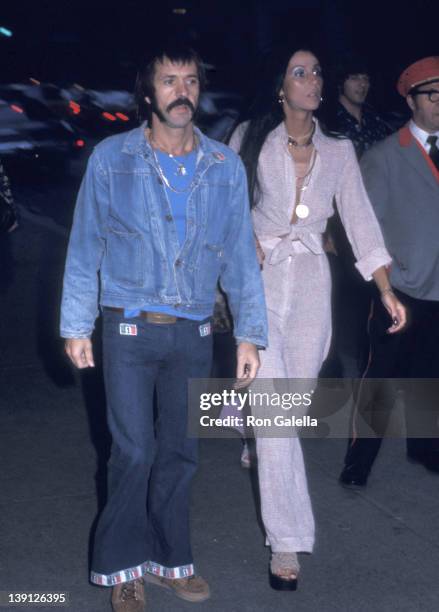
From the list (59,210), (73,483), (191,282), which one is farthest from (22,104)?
(191,282)

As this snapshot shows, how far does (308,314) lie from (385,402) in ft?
3.80

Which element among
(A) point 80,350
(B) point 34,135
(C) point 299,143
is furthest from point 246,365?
(B) point 34,135

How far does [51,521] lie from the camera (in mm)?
5473

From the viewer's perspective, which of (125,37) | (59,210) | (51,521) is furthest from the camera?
(125,37)

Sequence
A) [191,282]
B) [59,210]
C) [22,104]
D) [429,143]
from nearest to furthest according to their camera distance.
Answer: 1. [191,282]
2. [429,143]
3. [59,210]
4. [22,104]

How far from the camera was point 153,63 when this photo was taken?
4.36 metres

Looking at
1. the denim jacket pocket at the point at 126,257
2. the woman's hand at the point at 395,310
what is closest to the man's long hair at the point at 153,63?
the denim jacket pocket at the point at 126,257

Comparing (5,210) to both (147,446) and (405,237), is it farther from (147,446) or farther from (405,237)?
(147,446)

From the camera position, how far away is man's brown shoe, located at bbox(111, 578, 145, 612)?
4508mm

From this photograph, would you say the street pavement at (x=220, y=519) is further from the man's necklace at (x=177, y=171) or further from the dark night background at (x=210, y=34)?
the dark night background at (x=210, y=34)

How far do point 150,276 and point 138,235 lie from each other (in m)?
0.15

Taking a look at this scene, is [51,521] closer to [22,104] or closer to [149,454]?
[149,454]

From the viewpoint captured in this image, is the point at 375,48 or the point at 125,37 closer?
the point at 375,48

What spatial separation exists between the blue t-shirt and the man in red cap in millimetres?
1671
